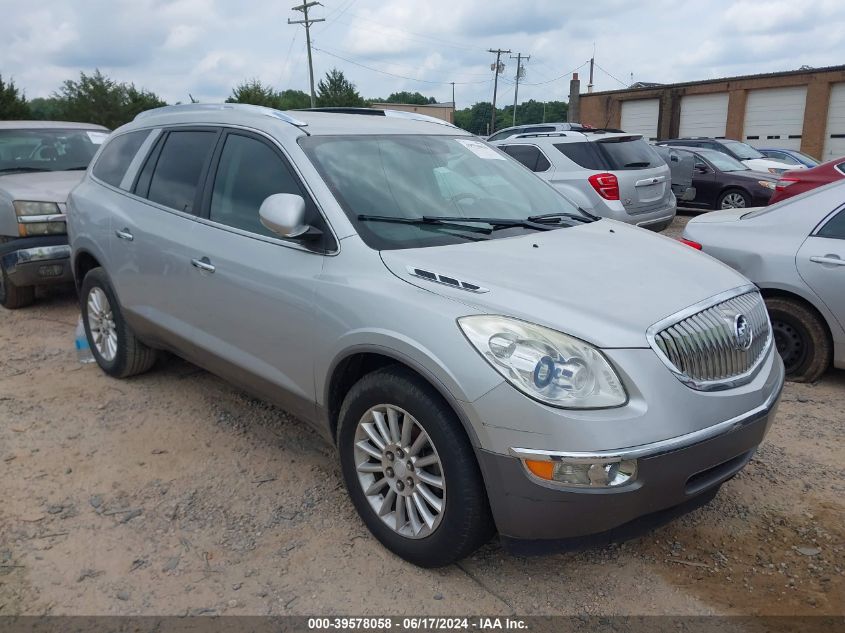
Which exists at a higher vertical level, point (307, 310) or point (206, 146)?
point (206, 146)

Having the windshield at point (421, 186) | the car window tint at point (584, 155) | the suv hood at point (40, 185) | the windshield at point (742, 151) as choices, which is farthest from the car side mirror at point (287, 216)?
the windshield at point (742, 151)

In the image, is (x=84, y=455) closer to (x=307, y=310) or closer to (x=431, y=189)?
(x=307, y=310)

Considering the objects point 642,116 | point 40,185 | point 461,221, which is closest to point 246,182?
point 461,221

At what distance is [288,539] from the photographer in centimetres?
312

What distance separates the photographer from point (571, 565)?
9.56ft

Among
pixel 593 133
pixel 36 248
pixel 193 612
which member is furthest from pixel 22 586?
pixel 593 133

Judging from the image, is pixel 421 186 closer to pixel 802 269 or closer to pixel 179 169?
pixel 179 169

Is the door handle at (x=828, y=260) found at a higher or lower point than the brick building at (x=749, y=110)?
lower

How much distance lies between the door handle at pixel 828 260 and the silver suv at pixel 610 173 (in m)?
4.07

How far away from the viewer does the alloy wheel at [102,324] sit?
16.2 ft

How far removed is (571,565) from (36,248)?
5.90 metres

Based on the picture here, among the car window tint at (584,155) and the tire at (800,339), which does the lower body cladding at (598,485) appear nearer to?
the tire at (800,339)

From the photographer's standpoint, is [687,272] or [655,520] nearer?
[655,520]

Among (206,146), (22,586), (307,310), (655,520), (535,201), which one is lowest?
(22,586)
